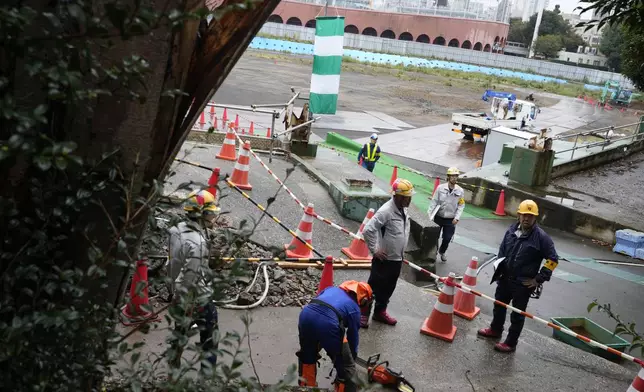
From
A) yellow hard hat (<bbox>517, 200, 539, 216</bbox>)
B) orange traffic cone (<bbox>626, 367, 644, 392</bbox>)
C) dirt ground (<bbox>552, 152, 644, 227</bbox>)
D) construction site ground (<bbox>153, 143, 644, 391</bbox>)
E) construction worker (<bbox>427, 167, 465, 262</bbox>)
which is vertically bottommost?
dirt ground (<bbox>552, 152, 644, 227</bbox>)

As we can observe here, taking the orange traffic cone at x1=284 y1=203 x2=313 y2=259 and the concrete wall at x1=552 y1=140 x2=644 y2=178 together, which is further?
the concrete wall at x1=552 y1=140 x2=644 y2=178

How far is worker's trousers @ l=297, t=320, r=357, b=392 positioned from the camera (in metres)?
4.65

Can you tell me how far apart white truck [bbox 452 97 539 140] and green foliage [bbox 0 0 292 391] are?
21.5 metres

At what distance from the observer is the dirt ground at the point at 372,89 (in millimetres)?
31609

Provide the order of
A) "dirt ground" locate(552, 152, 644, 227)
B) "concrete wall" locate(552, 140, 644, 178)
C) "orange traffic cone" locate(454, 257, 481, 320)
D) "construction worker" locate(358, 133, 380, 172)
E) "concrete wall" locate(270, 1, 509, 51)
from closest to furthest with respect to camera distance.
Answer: "orange traffic cone" locate(454, 257, 481, 320)
"construction worker" locate(358, 133, 380, 172)
"dirt ground" locate(552, 152, 644, 227)
"concrete wall" locate(552, 140, 644, 178)
"concrete wall" locate(270, 1, 509, 51)

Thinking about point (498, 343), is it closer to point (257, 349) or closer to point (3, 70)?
point (257, 349)

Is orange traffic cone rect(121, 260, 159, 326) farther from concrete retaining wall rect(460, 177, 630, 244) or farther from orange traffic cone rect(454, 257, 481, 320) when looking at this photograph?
concrete retaining wall rect(460, 177, 630, 244)

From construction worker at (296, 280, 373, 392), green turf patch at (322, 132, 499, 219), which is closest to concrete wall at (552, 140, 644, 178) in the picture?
green turf patch at (322, 132, 499, 219)

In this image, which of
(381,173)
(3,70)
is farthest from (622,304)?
(3,70)

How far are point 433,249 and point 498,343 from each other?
2.94m

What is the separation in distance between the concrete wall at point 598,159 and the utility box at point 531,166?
1.61 m

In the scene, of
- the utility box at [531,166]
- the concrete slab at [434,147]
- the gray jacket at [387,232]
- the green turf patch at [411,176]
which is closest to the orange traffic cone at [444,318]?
the gray jacket at [387,232]

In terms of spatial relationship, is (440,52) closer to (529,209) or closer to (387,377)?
(529,209)

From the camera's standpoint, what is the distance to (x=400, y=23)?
81062mm
